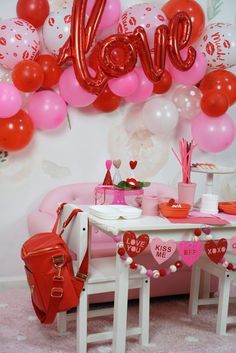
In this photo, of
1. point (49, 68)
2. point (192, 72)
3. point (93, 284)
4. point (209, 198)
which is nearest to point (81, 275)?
point (93, 284)

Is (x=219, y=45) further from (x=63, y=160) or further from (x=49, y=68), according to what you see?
(x=63, y=160)

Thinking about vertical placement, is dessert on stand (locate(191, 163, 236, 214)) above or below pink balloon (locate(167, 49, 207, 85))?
below

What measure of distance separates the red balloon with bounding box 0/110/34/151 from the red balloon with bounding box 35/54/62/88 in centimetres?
25

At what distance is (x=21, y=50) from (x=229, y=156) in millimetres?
1758

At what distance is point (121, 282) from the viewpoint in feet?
6.91

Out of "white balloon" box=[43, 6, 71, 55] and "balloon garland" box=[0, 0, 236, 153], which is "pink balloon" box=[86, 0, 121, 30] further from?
"white balloon" box=[43, 6, 71, 55]

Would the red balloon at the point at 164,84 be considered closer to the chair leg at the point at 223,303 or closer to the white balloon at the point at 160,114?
the white balloon at the point at 160,114

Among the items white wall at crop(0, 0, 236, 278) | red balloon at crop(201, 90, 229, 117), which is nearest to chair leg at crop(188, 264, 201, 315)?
white wall at crop(0, 0, 236, 278)

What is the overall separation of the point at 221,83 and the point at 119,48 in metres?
0.77

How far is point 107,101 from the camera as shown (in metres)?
3.25

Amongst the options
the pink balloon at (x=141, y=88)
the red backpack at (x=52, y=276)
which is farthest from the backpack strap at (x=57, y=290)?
the pink balloon at (x=141, y=88)

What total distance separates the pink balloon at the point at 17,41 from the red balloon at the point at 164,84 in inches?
33.0

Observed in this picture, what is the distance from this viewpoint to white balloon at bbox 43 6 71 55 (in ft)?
9.86

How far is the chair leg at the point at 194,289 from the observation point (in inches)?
110
